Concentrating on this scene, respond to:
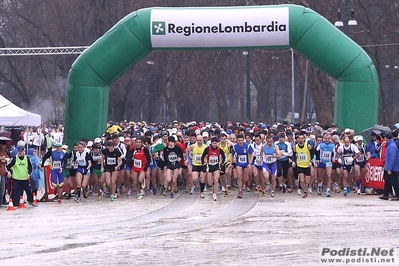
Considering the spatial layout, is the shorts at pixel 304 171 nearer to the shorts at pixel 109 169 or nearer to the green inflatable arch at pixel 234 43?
the green inflatable arch at pixel 234 43

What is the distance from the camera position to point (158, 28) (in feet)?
76.0

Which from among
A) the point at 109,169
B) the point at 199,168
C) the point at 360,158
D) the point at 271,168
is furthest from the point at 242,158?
the point at 109,169

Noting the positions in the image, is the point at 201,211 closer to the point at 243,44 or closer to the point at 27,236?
the point at 27,236

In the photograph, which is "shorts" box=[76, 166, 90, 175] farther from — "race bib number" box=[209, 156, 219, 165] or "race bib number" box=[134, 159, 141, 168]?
"race bib number" box=[209, 156, 219, 165]

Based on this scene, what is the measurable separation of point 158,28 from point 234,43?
2066 millimetres

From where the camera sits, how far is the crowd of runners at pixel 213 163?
21.7m

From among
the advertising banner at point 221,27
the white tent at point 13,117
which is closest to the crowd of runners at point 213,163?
the advertising banner at point 221,27

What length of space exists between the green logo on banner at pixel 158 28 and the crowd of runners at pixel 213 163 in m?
2.80

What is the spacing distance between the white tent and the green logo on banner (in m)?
5.31

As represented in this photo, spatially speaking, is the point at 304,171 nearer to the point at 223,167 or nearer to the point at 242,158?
the point at 242,158

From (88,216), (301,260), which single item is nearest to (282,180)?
(88,216)

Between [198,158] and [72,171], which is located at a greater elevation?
[198,158]

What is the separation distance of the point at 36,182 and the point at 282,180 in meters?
6.29

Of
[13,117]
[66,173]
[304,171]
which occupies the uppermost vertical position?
[13,117]
